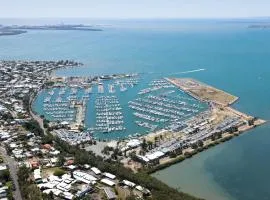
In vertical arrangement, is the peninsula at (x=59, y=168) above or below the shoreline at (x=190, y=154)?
above

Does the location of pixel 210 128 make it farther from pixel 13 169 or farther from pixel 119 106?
pixel 13 169

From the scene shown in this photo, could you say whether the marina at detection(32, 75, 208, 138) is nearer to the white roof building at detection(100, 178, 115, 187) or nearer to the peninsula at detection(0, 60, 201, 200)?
the peninsula at detection(0, 60, 201, 200)

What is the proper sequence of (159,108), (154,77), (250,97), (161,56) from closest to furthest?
(159,108) < (250,97) < (154,77) < (161,56)

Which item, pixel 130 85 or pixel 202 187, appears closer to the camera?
pixel 202 187

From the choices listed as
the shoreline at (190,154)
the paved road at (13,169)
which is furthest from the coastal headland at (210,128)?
the paved road at (13,169)

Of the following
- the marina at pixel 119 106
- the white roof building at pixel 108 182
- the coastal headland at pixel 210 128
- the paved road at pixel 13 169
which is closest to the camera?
the paved road at pixel 13 169

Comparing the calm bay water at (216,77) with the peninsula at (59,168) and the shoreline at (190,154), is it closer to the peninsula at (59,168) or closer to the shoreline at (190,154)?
the shoreline at (190,154)

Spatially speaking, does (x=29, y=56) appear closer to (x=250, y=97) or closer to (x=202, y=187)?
(x=250, y=97)

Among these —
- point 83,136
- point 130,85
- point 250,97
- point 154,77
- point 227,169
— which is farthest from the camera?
point 154,77

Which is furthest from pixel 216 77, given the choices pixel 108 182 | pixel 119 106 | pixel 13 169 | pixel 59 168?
pixel 13 169

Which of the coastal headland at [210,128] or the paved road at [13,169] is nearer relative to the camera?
the paved road at [13,169]

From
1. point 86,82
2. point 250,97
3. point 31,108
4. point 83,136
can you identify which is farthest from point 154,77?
point 83,136
